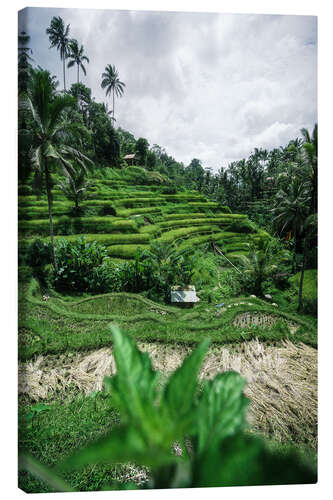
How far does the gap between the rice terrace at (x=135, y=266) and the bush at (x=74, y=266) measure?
1cm

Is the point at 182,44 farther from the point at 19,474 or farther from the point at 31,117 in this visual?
the point at 19,474

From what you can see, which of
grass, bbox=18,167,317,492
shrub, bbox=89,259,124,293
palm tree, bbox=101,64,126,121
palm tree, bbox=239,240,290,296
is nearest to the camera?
grass, bbox=18,167,317,492

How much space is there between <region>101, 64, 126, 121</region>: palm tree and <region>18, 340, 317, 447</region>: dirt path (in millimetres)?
1992

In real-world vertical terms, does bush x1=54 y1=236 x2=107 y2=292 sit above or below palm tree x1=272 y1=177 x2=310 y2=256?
below

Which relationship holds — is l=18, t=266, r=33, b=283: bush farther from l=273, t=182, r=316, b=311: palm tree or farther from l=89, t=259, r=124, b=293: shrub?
l=273, t=182, r=316, b=311: palm tree

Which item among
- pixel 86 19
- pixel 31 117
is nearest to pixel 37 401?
pixel 31 117

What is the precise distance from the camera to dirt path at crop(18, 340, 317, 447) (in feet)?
7.62

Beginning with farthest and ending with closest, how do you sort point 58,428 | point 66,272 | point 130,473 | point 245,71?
point 66,272 < point 245,71 < point 58,428 < point 130,473

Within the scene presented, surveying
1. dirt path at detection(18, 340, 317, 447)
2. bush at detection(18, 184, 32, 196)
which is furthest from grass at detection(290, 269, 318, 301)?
bush at detection(18, 184, 32, 196)

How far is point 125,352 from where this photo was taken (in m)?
0.46

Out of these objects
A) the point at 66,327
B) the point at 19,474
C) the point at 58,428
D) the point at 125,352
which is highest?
the point at 125,352

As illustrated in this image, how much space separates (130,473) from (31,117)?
2.47 m

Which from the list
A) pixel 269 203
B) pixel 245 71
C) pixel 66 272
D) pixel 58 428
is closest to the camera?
pixel 58 428

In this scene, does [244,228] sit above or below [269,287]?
above
